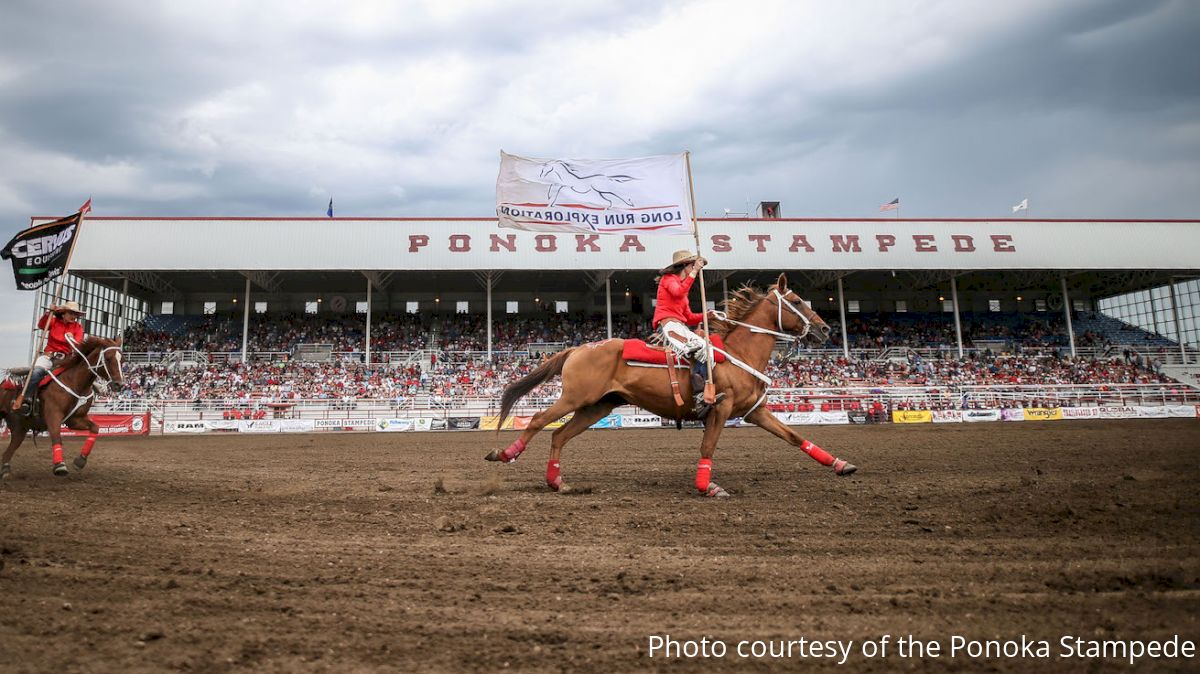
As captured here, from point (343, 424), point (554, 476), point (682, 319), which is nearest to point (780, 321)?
point (682, 319)

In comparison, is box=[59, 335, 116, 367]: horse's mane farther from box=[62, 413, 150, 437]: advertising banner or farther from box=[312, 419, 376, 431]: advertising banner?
box=[62, 413, 150, 437]: advertising banner

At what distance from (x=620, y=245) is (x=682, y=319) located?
25.5 m

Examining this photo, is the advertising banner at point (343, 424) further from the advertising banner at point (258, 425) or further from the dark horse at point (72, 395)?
the dark horse at point (72, 395)

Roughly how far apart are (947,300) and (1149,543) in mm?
44697

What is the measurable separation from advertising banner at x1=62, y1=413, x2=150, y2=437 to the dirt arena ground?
1975 cm

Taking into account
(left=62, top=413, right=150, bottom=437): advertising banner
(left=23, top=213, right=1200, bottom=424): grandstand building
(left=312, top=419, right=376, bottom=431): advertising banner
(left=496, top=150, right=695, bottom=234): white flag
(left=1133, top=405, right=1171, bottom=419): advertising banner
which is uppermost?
(left=23, top=213, right=1200, bottom=424): grandstand building

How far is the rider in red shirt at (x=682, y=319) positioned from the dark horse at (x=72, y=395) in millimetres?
8206

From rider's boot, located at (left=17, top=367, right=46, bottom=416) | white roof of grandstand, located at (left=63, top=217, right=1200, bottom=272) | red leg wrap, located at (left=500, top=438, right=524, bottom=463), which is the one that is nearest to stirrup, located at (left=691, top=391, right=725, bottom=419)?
red leg wrap, located at (left=500, top=438, right=524, bottom=463)

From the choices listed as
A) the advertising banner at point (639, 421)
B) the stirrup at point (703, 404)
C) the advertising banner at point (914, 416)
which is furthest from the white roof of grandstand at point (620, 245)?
the stirrup at point (703, 404)

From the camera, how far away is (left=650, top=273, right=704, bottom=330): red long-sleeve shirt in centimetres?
768

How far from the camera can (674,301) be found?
7.74m

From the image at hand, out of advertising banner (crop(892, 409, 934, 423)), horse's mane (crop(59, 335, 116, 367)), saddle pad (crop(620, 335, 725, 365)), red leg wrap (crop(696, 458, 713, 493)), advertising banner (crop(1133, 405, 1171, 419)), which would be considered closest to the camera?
red leg wrap (crop(696, 458, 713, 493))

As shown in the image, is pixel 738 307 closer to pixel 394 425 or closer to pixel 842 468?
pixel 842 468

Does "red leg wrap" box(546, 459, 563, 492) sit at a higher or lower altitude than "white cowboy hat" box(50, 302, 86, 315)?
lower
